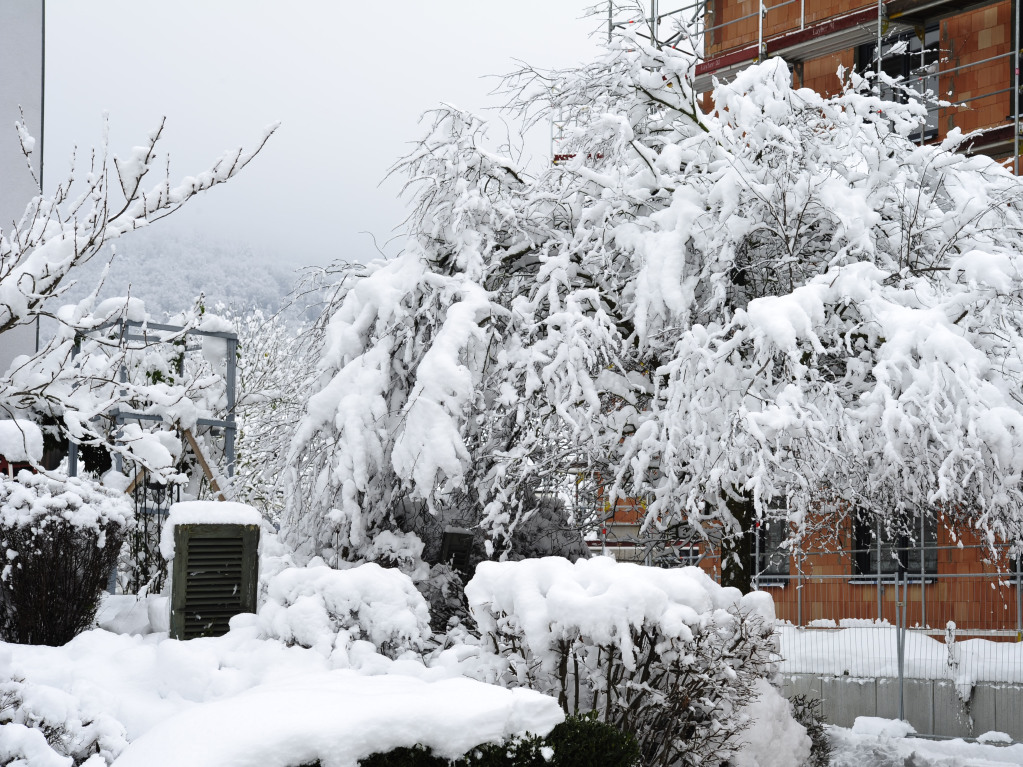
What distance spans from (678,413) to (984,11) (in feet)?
42.0

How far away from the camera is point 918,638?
1315 cm

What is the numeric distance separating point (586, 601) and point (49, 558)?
13.2 feet

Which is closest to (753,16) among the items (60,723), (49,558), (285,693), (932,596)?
(932,596)

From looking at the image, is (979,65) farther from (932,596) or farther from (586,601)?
(586,601)

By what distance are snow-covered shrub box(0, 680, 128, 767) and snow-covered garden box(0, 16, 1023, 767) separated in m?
0.02

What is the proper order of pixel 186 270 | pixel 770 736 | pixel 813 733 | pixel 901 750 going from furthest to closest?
pixel 186 270 < pixel 901 750 < pixel 813 733 < pixel 770 736

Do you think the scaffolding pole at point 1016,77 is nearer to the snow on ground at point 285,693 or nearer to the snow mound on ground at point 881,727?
the snow mound on ground at point 881,727

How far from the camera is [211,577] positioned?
821 cm

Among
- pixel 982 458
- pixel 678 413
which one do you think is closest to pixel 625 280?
pixel 678 413

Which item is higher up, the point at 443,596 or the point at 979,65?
the point at 979,65

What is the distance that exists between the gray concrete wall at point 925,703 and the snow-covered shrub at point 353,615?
5.52m

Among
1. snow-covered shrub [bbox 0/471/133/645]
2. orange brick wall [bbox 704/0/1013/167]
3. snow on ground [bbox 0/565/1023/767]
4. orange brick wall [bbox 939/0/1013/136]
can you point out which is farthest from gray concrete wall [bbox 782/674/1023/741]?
orange brick wall [bbox 939/0/1013/136]

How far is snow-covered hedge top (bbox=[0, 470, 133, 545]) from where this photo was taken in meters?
7.86

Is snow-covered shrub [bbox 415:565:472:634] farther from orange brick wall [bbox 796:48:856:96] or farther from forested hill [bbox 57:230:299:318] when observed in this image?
forested hill [bbox 57:230:299:318]
